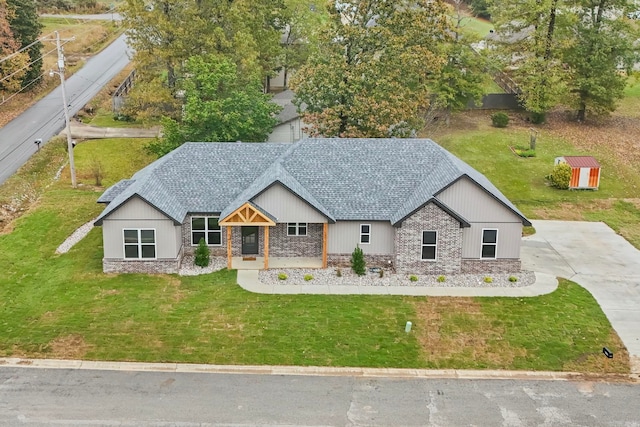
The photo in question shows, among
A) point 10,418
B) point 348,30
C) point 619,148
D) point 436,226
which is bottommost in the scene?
point 10,418

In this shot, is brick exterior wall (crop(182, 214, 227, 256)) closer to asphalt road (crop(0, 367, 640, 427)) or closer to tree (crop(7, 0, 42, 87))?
asphalt road (crop(0, 367, 640, 427))

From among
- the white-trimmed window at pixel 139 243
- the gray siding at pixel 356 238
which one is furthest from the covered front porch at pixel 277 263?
the white-trimmed window at pixel 139 243

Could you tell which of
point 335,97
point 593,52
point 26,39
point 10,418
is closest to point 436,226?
point 335,97

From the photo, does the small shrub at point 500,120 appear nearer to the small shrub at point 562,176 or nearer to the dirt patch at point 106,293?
the small shrub at point 562,176

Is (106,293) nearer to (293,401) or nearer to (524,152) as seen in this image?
(293,401)

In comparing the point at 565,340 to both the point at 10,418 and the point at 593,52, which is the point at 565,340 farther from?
the point at 593,52

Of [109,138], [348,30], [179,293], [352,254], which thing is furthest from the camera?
[109,138]

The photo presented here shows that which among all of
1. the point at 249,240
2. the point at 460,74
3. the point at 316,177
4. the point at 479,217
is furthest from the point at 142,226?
the point at 460,74
